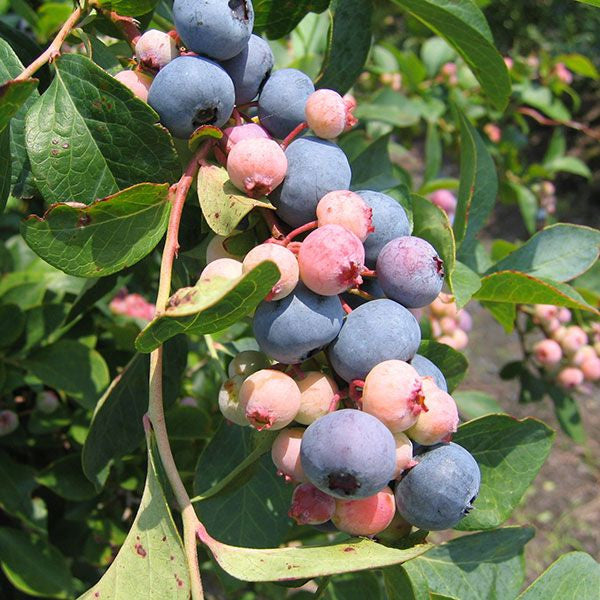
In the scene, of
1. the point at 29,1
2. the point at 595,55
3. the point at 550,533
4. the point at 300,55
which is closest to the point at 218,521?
the point at 300,55

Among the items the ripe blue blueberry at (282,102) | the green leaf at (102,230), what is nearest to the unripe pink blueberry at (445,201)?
the ripe blue blueberry at (282,102)

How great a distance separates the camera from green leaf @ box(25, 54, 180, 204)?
0.64m

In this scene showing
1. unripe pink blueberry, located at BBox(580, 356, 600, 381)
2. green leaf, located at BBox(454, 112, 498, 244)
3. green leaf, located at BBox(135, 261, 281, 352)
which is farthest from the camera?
unripe pink blueberry, located at BBox(580, 356, 600, 381)

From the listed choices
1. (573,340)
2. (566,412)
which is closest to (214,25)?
(573,340)

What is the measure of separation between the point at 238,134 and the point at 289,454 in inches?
11.0

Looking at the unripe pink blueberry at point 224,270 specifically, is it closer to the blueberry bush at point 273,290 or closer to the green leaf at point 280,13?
the blueberry bush at point 273,290

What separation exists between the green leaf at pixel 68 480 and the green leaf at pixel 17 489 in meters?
0.03

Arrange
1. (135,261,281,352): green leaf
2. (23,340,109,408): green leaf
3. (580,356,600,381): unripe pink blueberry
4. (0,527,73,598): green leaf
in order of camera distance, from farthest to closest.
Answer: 1. (580,356,600,381): unripe pink blueberry
2. (0,527,73,598): green leaf
3. (23,340,109,408): green leaf
4. (135,261,281,352): green leaf

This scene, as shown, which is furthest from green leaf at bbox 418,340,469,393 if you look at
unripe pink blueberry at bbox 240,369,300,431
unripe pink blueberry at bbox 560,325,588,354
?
unripe pink blueberry at bbox 560,325,588,354

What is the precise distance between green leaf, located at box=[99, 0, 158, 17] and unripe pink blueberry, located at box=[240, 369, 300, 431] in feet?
1.29

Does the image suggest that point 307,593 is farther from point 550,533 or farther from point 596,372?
point 550,533

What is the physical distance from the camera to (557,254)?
3.52 feet

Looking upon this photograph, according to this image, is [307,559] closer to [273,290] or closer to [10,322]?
[273,290]

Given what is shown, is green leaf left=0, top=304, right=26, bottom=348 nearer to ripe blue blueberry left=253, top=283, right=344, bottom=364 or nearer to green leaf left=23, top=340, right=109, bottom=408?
green leaf left=23, top=340, right=109, bottom=408
